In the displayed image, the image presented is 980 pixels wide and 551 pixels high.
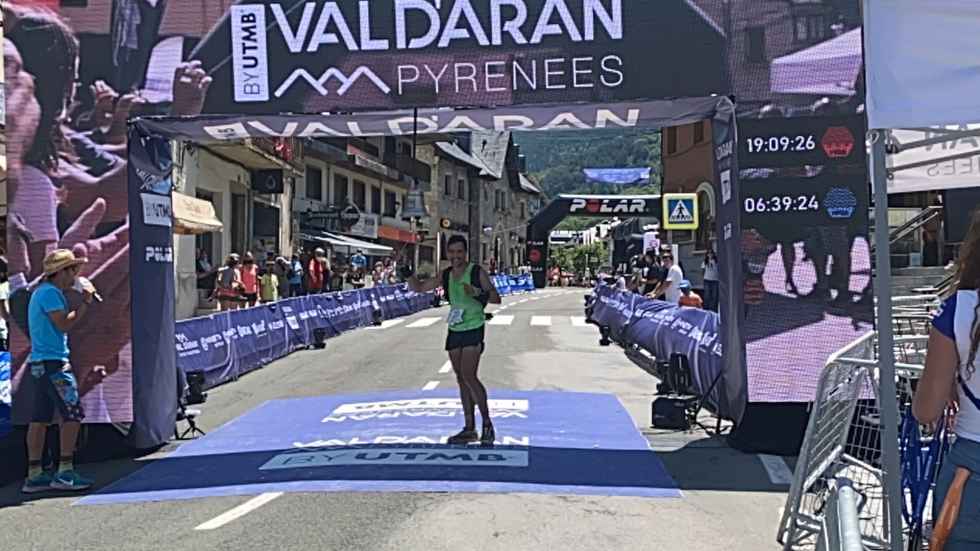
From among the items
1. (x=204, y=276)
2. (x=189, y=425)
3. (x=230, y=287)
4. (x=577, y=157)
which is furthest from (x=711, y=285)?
(x=577, y=157)

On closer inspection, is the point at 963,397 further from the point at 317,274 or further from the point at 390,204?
the point at 390,204

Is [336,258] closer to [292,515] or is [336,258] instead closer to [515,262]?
[292,515]

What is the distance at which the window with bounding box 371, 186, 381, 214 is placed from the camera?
5009cm

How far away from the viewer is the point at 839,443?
521cm

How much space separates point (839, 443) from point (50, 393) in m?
5.66

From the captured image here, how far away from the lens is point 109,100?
8.22 meters

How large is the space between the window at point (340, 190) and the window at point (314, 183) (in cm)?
191

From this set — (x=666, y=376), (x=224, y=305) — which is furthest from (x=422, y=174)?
→ (x=666, y=376)

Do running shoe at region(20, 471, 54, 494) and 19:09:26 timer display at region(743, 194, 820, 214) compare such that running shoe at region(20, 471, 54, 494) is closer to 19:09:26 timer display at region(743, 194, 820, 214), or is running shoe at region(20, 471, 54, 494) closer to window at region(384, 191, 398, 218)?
19:09:26 timer display at region(743, 194, 820, 214)

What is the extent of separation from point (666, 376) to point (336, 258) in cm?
3093

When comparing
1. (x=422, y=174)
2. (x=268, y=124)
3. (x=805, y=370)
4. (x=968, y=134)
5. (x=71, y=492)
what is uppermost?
(x=422, y=174)

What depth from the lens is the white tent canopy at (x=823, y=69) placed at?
791 cm

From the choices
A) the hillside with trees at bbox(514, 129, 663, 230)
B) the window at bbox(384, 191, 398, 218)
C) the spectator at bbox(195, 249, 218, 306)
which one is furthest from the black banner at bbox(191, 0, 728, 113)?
the hillside with trees at bbox(514, 129, 663, 230)

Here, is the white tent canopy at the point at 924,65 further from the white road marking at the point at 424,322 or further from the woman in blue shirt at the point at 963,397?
the white road marking at the point at 424,322
